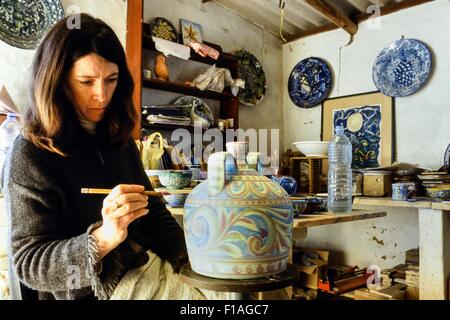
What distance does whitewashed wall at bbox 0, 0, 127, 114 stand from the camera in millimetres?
2139

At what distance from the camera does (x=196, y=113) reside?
122 inches

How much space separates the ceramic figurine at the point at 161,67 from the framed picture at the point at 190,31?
353 mm

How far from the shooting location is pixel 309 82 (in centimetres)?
387

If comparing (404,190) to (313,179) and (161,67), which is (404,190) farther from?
(161,67)

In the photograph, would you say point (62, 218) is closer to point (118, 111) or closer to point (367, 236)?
point (118, 111)

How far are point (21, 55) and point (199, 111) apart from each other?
1.40 meters

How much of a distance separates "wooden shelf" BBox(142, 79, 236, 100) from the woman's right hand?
2134mm

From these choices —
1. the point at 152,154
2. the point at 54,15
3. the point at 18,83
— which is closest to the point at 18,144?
the point at 152,154

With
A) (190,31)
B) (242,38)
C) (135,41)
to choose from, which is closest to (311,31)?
(242,38)

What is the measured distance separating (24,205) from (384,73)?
3.20m

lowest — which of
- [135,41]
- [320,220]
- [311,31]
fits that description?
[320,220]

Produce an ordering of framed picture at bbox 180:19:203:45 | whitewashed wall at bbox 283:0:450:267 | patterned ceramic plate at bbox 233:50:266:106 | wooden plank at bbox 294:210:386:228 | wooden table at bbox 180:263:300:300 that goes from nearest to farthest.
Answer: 1. wooden table at bbox 180:263:300:300
2. wooden plank at bbox 294:210:386:228
3. whitewashed wall at bbox 283:0:450:267
4. framed picture at bbox 180:19:203:45
5. patterned ceramic plate at bbox 233:50:266:106

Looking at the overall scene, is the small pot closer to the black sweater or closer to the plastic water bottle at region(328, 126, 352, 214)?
the plastic water bottle at region(328, 126, 352, 214)

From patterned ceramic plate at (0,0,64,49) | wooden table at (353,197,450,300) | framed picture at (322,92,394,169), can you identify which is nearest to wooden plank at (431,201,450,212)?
wooden table at (353,197,450,300)
